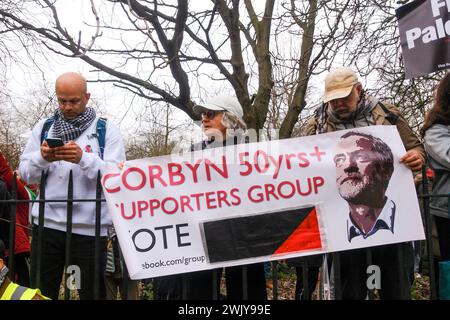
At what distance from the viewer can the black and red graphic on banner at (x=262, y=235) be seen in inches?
117

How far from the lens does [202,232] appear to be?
2.97 meters

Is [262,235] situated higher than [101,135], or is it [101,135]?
[101,135]

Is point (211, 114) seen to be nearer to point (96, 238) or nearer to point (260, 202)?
point (260, 202)

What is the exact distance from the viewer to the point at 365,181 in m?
3.04

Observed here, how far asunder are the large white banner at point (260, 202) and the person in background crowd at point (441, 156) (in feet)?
0.83

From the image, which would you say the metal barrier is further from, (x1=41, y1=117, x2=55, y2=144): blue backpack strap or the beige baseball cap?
the beige baseball cap

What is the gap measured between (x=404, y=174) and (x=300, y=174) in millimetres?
612

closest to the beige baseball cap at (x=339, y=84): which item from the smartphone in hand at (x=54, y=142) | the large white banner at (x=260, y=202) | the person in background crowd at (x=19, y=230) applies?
the large white banner at (x=260, y=202)

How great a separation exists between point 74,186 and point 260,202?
112 centimetres

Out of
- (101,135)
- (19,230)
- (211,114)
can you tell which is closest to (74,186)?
(101,135)

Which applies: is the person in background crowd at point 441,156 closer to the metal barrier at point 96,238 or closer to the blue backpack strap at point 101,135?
the metal barrier at point 96,238
